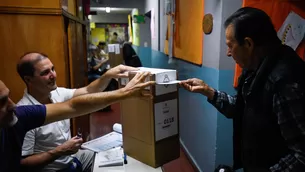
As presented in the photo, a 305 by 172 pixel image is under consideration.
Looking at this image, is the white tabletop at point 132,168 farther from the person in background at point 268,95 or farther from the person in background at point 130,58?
the person in background at point 130,58

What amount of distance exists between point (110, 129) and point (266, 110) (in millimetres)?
3252

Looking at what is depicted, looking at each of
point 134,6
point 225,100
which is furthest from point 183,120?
point 134,6

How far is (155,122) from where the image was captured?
1.20 m

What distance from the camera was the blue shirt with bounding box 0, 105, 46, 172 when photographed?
113cm

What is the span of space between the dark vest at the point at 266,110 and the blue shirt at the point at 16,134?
3.32 feet

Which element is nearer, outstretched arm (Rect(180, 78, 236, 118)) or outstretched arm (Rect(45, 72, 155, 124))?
outstretched arm (Rect(45, 72, 155, 124))

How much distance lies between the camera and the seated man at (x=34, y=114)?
1.12 m

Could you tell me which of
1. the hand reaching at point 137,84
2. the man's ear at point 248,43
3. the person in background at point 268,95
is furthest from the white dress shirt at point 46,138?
the man's ear at point 248,43

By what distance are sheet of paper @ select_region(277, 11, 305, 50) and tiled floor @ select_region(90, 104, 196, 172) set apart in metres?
1.68

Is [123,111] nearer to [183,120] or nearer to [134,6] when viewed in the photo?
[183,120]

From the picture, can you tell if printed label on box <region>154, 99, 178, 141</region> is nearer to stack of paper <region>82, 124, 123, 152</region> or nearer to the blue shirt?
stack of paper <region>82, 124, 123, 152</region>

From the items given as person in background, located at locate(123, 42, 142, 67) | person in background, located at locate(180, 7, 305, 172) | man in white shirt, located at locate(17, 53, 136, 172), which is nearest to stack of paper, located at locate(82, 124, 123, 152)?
man in white shirt, located at locate(17, 53, 136, 172)

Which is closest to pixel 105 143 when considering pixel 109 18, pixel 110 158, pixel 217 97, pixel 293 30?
pixel 110 158

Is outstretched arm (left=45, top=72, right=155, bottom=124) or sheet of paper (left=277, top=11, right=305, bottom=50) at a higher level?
sheet of paper (left=277, top=11, right=305, bottom=50)
